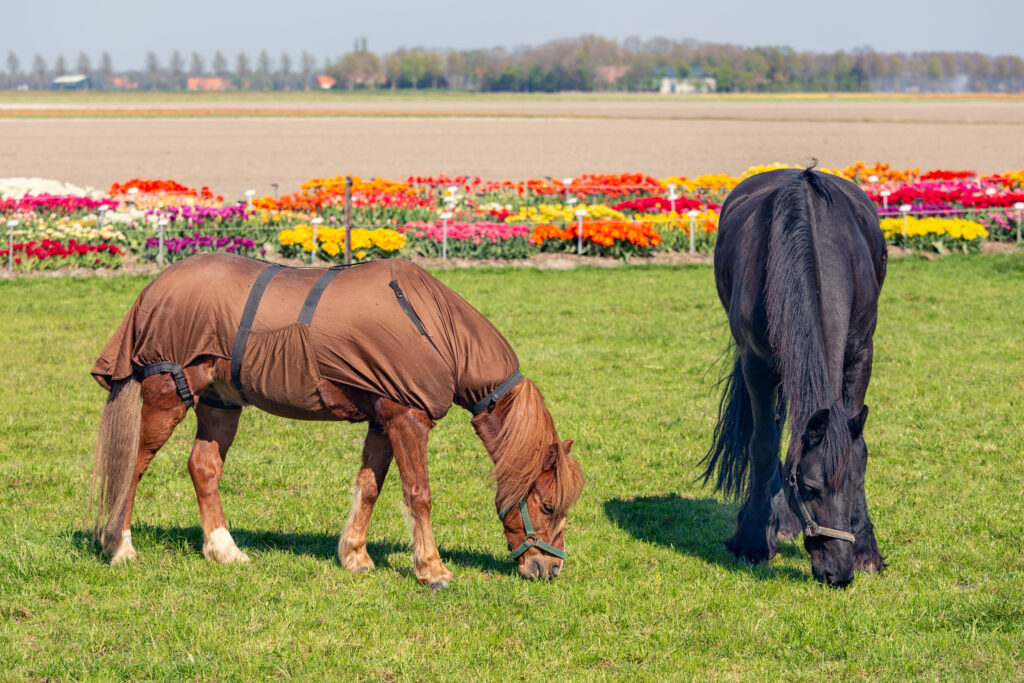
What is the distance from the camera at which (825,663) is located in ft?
16.4

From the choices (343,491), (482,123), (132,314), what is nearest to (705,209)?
(343,491)

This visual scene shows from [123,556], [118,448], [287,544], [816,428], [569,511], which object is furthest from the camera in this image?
[569,511]

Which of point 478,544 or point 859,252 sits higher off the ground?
point 859,252

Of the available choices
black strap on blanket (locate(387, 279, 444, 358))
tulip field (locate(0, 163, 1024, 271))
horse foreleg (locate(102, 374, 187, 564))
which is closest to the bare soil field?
tulip field (locate(0, 163, 1024, 271))

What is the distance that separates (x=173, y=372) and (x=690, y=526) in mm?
3515

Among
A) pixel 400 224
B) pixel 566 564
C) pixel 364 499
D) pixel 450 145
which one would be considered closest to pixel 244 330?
pixel 364 499

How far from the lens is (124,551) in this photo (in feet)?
19.9

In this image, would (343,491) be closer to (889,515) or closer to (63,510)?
(63,510)

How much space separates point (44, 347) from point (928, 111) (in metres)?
87.2

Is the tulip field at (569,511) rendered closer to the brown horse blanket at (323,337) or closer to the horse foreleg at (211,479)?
the horse foreleg at (211,479)

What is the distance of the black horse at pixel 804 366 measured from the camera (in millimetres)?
5438

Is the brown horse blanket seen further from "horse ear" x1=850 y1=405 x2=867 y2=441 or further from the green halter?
"horse ear" x1=850 y1=405 x2=867 y2=441

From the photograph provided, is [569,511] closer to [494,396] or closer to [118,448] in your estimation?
[494,396]

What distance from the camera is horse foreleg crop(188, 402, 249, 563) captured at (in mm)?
6141
